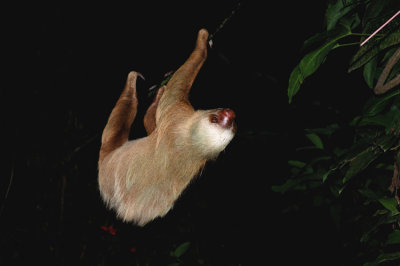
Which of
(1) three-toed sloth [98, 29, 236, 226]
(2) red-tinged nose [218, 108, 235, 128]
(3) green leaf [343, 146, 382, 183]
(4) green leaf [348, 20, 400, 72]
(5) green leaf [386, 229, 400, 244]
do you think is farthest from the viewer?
(1) three-toed sloth [98, 29, 236, 226]

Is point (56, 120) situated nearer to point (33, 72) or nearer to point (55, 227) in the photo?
point (33, 72)

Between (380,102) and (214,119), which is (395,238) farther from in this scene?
(214,119)

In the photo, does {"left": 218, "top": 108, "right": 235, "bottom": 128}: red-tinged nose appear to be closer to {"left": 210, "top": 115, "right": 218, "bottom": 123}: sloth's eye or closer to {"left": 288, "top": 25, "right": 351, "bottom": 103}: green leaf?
{"left": 210, "top": 115, "right": 218, "bottom": 123}: sloth's eye

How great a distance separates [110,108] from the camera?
4488 millimetres

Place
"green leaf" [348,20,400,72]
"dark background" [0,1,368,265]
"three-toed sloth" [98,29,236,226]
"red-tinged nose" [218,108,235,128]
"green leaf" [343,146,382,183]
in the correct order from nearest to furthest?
"green leaf" [348,20,400,72] → "green leaf" [343,146,382,183] → "red-tinged nose" [218,108,235,128] → "three-toed sloth" [98,29,236,226] → "dark background" [0,1,368,265]

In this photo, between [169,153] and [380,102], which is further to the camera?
[169,153]

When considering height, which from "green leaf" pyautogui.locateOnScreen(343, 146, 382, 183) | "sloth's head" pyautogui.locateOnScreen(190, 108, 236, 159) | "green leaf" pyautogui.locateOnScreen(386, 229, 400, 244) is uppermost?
"sloth's head" pyautogui.locateOnScreen(190, 108, 236, 159)

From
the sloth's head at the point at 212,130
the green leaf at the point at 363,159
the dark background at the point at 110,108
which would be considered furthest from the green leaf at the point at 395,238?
the dark background at the point at 110,108

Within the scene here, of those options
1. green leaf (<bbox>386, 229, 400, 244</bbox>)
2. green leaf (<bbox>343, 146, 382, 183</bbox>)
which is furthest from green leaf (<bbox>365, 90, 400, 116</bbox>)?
green leaf (<bbox>386, 229, 400, 244</bbox>)

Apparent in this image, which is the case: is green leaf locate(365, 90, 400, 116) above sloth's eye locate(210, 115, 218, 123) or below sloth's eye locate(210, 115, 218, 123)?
below

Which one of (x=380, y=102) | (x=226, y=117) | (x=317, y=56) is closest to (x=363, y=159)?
(x=380, y=102)

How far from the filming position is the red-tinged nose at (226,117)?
2.11m

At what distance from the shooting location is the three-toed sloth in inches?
88.3

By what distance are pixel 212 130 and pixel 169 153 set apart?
1.09 feet
